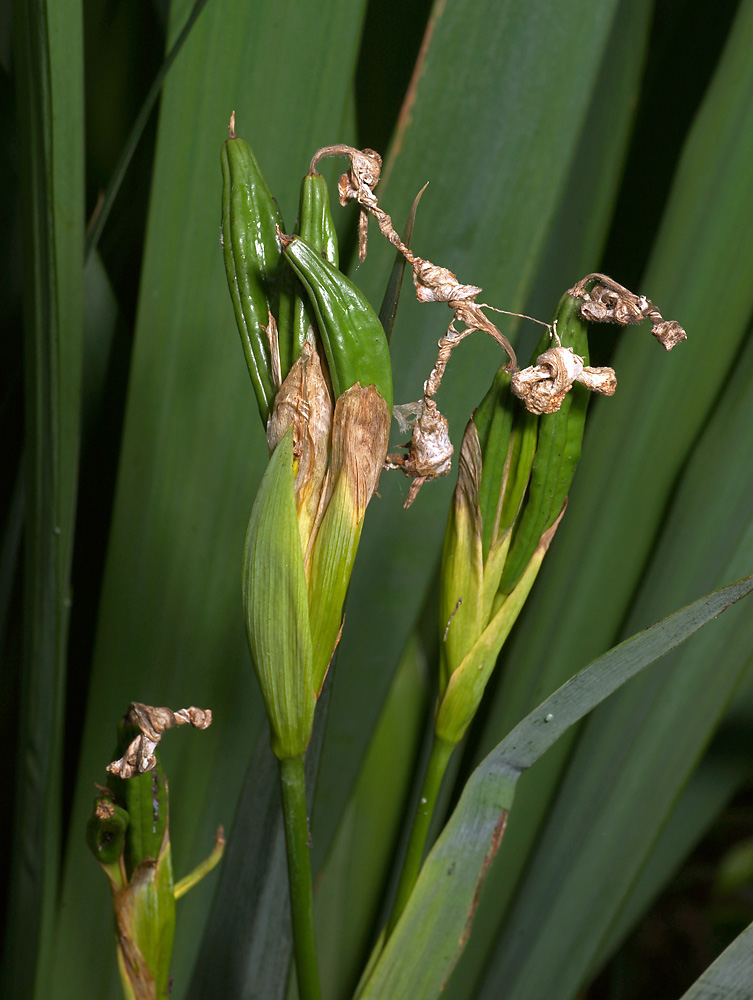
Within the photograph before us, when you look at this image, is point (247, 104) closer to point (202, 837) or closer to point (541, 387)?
point (541, 387)

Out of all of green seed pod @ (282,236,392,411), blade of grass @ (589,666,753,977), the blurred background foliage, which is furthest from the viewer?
blade of grass @ (589,666,753,977)

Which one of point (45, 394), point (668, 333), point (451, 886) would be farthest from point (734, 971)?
point (45, 394)

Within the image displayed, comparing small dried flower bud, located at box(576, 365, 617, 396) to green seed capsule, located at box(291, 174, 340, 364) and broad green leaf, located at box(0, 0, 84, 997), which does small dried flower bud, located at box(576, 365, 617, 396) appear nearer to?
green seed capsule, located at box(291, 174, 340, 364)

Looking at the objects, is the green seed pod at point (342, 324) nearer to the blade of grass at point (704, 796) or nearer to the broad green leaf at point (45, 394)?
the broad green leaf at point (45, 394)

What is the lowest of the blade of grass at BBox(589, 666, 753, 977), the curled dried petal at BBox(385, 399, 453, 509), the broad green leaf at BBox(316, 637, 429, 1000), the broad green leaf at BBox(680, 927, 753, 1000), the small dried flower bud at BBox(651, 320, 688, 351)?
the broad green leaf at BBox(316, 637, 429, 1000)

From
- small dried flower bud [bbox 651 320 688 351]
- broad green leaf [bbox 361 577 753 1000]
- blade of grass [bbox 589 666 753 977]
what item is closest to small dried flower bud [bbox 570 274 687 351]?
small dried flower bud [bbox 651 320 688 351]

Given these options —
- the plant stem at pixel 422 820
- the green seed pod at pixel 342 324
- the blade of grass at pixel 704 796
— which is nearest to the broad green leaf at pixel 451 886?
the plant stem at pixel 422 820

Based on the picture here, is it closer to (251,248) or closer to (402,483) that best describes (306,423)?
(251,248)
